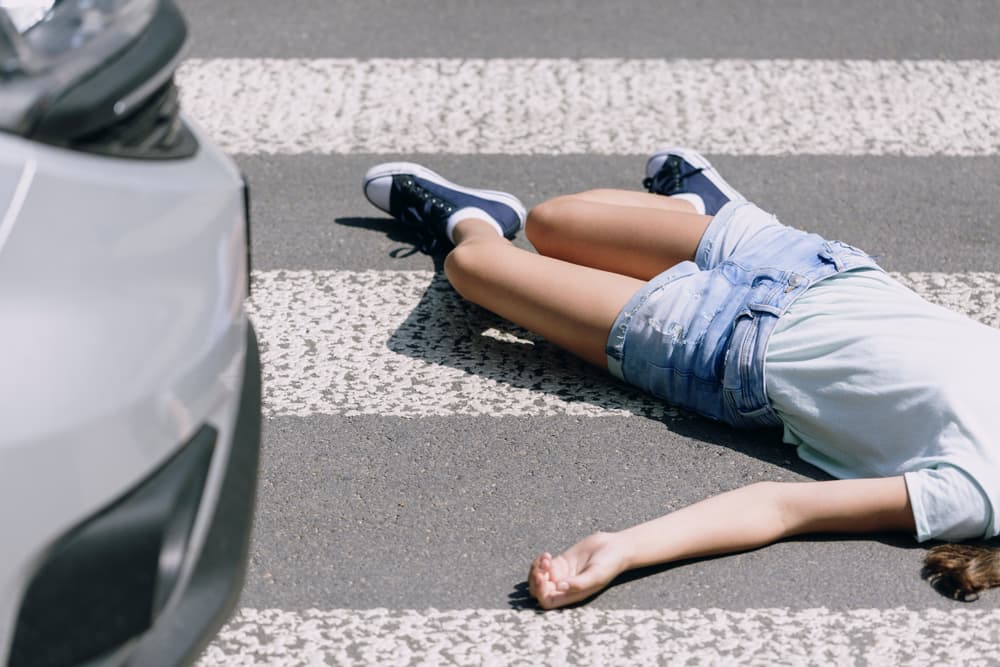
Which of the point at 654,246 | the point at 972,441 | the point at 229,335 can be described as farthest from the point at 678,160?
the point at 229,335

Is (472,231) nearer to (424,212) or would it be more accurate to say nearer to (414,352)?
(424,212)

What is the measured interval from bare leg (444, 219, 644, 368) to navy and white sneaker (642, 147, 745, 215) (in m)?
0.71

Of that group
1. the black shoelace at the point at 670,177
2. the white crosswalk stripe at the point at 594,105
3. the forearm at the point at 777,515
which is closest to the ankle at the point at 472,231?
the black shoelace at the point at 670,177

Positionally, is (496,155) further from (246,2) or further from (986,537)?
(986,537)

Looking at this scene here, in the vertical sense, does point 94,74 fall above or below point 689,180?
above

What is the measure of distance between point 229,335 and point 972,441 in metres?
1.59

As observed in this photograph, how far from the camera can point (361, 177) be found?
4.40 meters

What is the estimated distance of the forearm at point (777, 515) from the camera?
2654mm

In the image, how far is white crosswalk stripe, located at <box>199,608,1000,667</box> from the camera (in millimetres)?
2402

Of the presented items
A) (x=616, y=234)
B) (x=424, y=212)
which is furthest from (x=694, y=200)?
(x=424, y=212)

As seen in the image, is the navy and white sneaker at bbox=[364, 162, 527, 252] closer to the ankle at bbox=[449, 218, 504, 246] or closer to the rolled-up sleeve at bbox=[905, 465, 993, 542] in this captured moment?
the ankle at bbox=[449, 218, 504, 246]

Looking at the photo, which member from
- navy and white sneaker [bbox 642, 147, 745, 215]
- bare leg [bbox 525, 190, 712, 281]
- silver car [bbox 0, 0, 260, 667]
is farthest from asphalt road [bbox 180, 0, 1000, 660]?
silver car [bbox 0, 0, 260, 667]

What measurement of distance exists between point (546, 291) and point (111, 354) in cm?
185

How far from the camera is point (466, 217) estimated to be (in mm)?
3896
